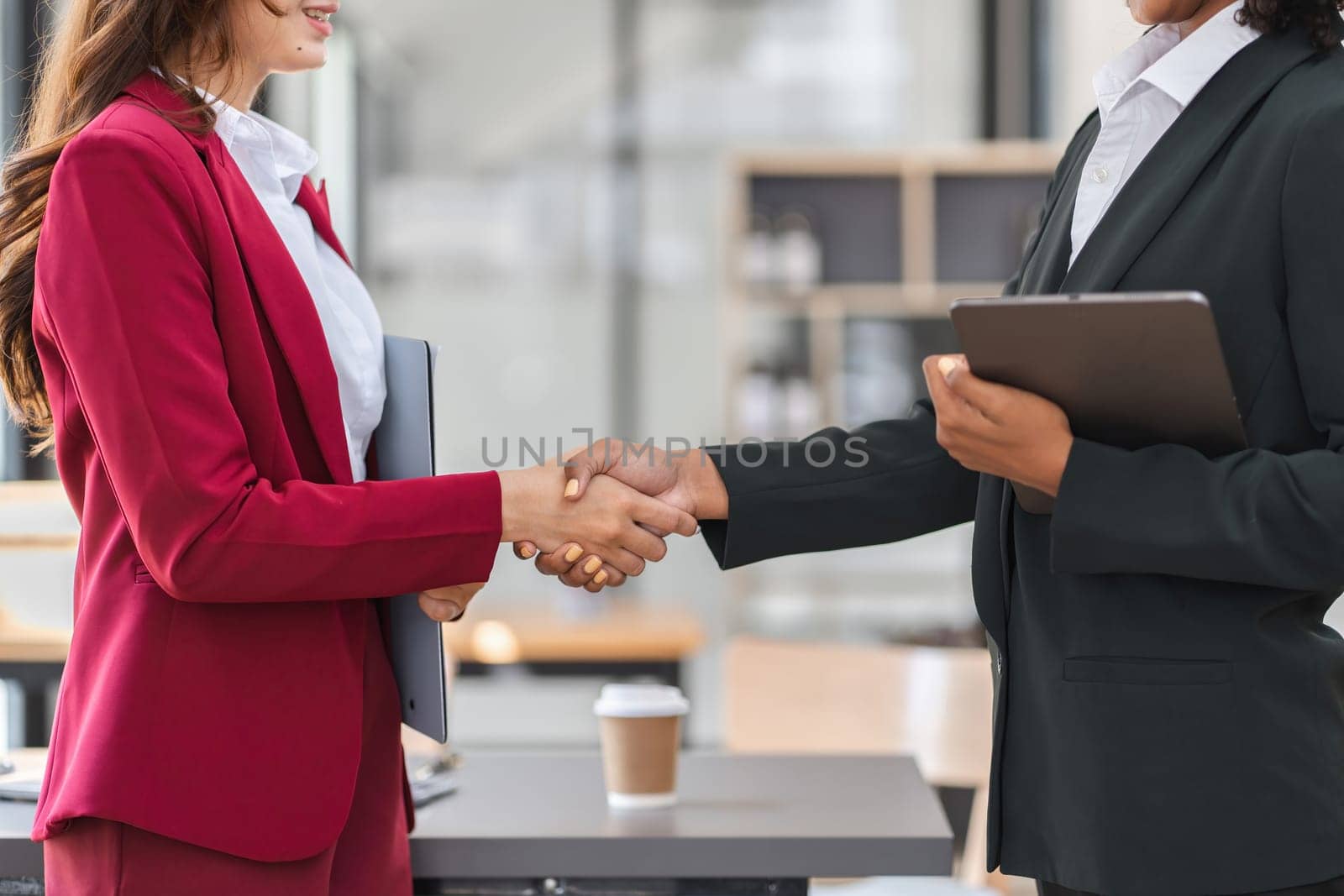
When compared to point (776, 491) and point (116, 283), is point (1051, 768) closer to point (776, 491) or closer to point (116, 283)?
point (776, 491)

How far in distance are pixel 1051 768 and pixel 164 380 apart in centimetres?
79

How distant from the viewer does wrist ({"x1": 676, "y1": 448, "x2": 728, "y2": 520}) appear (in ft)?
4.81

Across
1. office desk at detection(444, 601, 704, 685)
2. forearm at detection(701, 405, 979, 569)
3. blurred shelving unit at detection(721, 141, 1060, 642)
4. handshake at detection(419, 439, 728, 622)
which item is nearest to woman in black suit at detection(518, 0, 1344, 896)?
forearm at detection(701, 405, 979, 569)

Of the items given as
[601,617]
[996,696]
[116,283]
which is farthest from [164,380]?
[601,617]

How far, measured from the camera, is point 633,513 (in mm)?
1470

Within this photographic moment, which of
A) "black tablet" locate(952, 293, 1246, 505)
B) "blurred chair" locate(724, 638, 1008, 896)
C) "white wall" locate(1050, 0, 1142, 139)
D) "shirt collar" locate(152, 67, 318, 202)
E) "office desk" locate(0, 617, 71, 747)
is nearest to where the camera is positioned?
"black tablet" locate(952, 293, 1246, 505)

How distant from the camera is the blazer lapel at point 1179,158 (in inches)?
42.7

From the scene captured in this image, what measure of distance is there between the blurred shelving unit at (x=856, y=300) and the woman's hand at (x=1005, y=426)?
3.04 meters

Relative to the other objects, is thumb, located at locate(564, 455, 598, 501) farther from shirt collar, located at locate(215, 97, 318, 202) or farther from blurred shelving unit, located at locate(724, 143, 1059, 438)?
blurred shelving unit, located at locate(724, 143, 1059, 438)

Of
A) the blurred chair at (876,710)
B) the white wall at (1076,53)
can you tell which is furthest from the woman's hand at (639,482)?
the white wall at (1076,53)

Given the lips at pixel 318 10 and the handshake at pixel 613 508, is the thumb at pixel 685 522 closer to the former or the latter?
the handshake at pixel 613 508

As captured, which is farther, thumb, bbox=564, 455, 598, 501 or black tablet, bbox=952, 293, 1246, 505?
thumb, bbox=564, 455, 598, 501

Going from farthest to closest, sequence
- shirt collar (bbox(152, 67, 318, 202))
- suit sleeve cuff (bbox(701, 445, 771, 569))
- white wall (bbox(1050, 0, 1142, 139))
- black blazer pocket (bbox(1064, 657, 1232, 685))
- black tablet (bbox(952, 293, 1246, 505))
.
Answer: white wall (bbox(1050, 0, 1142, 139)) < suit sleeve cuff (bbox(701, 445, 771, 569)) < shirt collar (bbox(152, 67, 318, 202)) < black blazer pocket (bbox(1064, 657, 1232, 685)) < black tablet (bbox(952, 293, 1246, 505))

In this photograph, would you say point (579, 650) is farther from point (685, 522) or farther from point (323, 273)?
point (323, 273)
